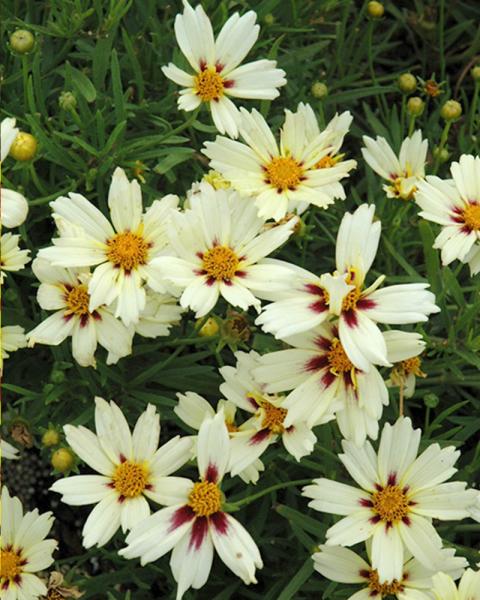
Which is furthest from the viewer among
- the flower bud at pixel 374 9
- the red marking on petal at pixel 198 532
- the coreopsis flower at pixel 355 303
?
the flower bud at pixel 374 9

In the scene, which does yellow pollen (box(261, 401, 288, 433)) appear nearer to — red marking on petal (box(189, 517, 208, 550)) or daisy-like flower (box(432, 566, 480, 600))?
red marking on petal (box(189, 517, 208, 550))

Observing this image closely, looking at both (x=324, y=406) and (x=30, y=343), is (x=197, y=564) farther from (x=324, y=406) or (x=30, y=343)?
(x=30, y=343)

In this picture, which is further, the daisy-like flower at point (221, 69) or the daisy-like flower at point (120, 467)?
the daisy-like flower at point (221, 69)

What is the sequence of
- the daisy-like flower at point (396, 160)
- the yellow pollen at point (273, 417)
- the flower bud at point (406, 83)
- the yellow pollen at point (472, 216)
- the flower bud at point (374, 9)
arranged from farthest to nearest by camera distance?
the flower bud at point (374, 9) < the flower bud at point (406, 83) < the daisy-like flower at point (396, 160) < the yellow pollen at point (472, 216) < the yellow pollen at point (273, 417)

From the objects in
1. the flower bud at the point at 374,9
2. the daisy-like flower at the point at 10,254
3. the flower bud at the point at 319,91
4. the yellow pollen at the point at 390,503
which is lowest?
the yellow pollen at the point at 390,503

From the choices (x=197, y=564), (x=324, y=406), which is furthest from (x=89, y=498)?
(x=324, y=406)

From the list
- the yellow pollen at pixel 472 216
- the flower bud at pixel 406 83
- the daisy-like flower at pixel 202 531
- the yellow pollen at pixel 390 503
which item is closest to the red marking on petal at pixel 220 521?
the daisy-like flower at pixel 202 531

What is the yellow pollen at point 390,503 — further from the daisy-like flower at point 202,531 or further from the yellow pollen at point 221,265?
the yellow pollen at point 221,265

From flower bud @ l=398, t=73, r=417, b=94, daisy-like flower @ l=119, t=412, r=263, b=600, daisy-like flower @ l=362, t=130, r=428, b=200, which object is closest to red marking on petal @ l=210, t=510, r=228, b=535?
daisy-like flower @ l=119, t=412, r=263, b=600
